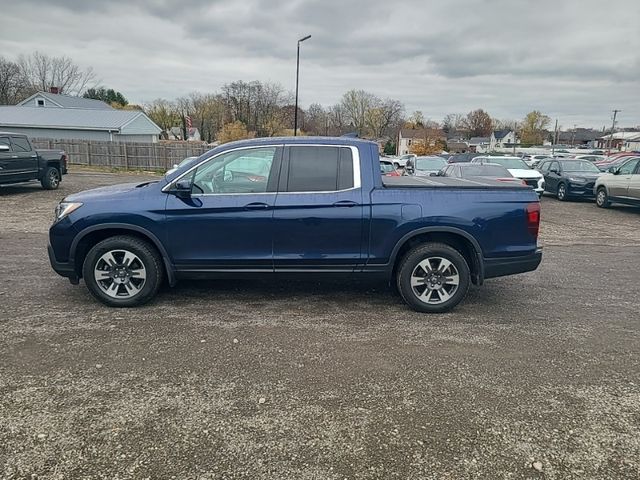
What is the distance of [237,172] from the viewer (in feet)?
16.0

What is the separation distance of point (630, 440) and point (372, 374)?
5.61 feet

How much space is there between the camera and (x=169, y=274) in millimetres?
4852

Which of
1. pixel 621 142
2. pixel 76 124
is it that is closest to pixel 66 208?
pixel 76 124

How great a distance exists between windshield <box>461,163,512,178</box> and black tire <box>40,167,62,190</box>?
14.0 m

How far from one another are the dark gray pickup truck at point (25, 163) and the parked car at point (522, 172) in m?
15.1

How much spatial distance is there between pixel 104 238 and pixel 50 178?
13.1 m

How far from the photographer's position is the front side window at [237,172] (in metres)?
4.79

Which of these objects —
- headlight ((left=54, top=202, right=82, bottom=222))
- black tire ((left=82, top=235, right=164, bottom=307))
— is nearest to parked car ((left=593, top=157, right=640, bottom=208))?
black tire ((left=82, top=235, right=164, bottom=307))

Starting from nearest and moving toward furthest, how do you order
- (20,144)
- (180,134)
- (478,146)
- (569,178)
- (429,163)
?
(20,144) < (569,178) < (429,163) < (180,134) < (478,146)

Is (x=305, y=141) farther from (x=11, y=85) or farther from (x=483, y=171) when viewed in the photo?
(x=11, y=85)

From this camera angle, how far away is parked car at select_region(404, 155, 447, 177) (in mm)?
18250

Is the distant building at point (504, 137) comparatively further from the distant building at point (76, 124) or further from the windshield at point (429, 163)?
the windshield at point (429, 163)

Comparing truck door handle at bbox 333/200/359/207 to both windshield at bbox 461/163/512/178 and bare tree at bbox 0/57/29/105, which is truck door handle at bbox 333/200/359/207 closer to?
windshield at bbox 461/163/512/178

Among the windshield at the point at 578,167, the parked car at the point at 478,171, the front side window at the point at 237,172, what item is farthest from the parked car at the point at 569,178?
→ the front side window at the point at 237,172
